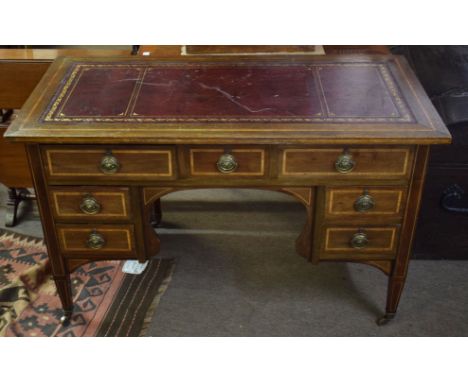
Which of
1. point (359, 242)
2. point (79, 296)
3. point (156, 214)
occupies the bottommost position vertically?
point (79, 296)

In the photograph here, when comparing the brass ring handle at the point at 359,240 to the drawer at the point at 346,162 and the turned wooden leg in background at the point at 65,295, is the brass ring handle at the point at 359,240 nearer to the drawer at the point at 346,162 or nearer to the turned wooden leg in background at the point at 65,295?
the drawer at the point at 346,162

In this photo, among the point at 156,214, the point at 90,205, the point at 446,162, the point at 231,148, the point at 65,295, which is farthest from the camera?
the point at 156,214

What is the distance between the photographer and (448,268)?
263cm

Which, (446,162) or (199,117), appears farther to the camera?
(446,162)

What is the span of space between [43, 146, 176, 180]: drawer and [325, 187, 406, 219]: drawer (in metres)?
0.55

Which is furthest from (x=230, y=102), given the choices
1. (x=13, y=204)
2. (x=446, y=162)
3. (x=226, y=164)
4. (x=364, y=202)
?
(x=13, y=204)

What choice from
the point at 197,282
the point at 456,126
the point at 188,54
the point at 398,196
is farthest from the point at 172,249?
the point at 456,126

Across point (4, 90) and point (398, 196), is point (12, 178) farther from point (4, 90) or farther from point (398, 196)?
point (398, 196)

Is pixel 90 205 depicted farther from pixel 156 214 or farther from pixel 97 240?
pixel 156 214

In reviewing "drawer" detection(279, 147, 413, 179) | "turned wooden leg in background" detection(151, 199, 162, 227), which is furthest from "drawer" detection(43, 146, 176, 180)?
"turned wooden leg in background" detection(151, 199, 162, 227)

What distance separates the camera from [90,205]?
201 centimetres

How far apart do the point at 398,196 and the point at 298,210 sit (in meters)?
1.02

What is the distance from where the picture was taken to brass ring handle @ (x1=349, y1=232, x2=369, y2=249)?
2.09 m

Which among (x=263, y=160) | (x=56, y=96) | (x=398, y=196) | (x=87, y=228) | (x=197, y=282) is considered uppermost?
(x=56, y=96)
